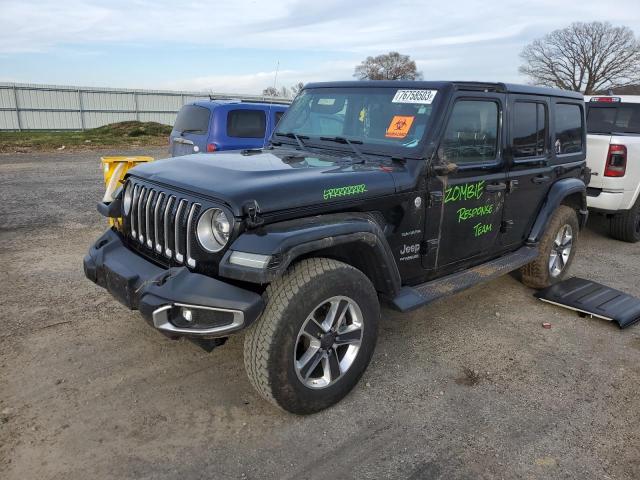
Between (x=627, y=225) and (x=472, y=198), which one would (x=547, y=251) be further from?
(x=627, y=225)

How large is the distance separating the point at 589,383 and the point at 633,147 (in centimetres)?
429

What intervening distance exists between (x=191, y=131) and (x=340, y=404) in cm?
681

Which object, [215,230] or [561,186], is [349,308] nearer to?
[215,230]

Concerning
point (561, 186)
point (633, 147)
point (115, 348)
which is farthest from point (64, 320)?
point (633, 147)

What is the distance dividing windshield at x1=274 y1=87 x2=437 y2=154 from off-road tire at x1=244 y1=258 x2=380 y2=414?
1.19 metres

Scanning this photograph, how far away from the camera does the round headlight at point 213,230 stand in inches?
113

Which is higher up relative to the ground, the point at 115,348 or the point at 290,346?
the point at 290,346

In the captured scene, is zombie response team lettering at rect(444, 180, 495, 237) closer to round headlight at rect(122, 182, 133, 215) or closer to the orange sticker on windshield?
the orange sticker on windshield

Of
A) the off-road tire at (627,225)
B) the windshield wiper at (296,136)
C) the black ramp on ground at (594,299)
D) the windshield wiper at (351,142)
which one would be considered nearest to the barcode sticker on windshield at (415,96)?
the windshield wiper at (351,142)

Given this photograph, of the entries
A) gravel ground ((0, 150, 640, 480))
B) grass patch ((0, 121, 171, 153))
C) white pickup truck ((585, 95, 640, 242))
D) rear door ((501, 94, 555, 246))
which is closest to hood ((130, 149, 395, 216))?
gravel ground ((0, 150, 640, 480))

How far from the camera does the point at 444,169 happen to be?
12.1ft

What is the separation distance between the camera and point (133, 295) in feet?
9.96

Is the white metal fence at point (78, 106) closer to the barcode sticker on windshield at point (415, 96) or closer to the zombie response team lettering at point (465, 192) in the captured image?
the barcode sticker on windshield at point (415, 96)

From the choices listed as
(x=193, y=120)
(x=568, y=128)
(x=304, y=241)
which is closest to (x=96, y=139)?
(x=193, y=120)
